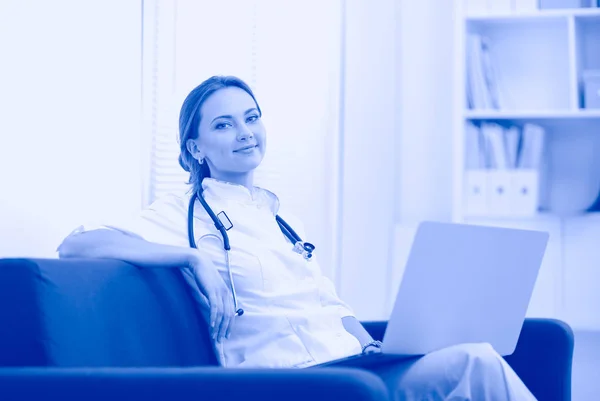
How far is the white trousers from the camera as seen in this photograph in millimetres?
1556

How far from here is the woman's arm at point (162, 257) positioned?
166cm

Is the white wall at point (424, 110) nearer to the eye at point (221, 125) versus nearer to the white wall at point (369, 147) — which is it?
the white wall at point (369, 147)

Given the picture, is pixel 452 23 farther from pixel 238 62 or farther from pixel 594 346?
pixel 594 346

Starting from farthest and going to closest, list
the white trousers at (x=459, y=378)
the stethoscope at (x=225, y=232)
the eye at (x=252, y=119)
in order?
the eye at (x=252, y=119)
the stethoscope at (x=225, y=232)
the white trousers at (x=459, y=378)

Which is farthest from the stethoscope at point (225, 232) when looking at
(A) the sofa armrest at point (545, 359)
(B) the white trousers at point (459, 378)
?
(A) the sofa armrest at point (545, 359)

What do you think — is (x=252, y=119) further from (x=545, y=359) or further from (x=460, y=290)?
(x=545, y=359)

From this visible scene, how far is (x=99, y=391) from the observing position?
3.91ft

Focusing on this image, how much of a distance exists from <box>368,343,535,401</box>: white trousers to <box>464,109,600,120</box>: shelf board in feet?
5.72

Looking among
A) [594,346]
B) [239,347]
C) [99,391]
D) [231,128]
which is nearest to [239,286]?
[239,347]

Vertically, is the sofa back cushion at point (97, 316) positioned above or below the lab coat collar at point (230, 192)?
below

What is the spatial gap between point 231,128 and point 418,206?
5.58ft

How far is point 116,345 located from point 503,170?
210 cm

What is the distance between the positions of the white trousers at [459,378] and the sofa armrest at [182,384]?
463 millimetres

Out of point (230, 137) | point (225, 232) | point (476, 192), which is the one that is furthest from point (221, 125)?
point (476, 192)
